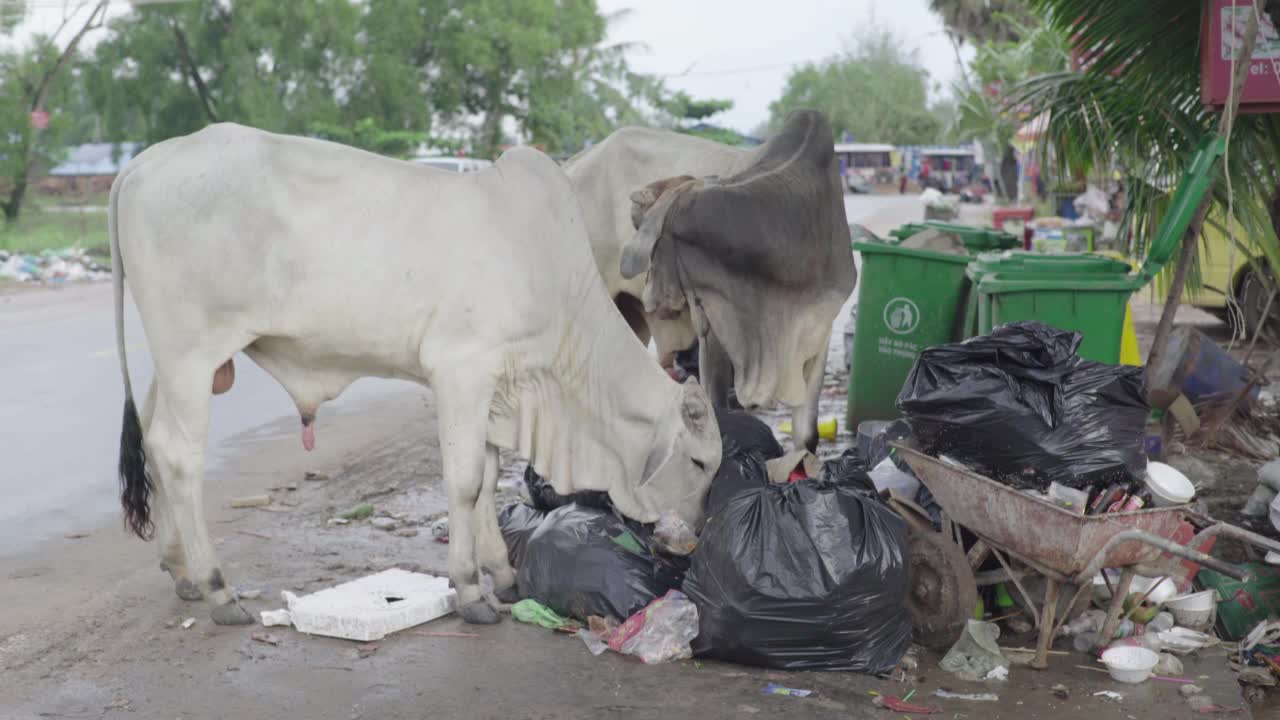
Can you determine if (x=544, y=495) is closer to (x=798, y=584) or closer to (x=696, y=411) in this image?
(x=696, y=411)

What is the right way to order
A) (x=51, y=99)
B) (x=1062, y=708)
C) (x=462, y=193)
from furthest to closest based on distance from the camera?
(x=51, y=99), (x=462, y=193), (x=1062, y=708)

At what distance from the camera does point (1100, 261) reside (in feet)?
20.9

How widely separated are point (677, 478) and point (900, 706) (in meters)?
1.32

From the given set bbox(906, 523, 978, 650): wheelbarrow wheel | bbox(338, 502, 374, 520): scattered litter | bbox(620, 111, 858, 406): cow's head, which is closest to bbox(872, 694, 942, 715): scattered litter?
bbox(906, 523, 978, 650): wheelbarrow wheel

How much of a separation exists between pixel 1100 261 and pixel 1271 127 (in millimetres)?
1137

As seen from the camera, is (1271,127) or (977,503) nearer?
(977,503)

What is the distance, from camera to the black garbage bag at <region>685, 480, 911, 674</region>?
173 inches

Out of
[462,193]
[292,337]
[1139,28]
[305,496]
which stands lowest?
[305,496]

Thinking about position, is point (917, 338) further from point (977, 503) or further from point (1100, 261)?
point (977, 503)

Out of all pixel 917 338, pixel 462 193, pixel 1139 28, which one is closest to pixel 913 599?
pixel 462 193

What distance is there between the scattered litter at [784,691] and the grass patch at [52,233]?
819 inches

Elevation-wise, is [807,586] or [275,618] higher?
[807,586]

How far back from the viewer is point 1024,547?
4320mm

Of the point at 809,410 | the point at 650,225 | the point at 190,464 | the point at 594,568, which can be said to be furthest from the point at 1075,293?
the point at 190,464
